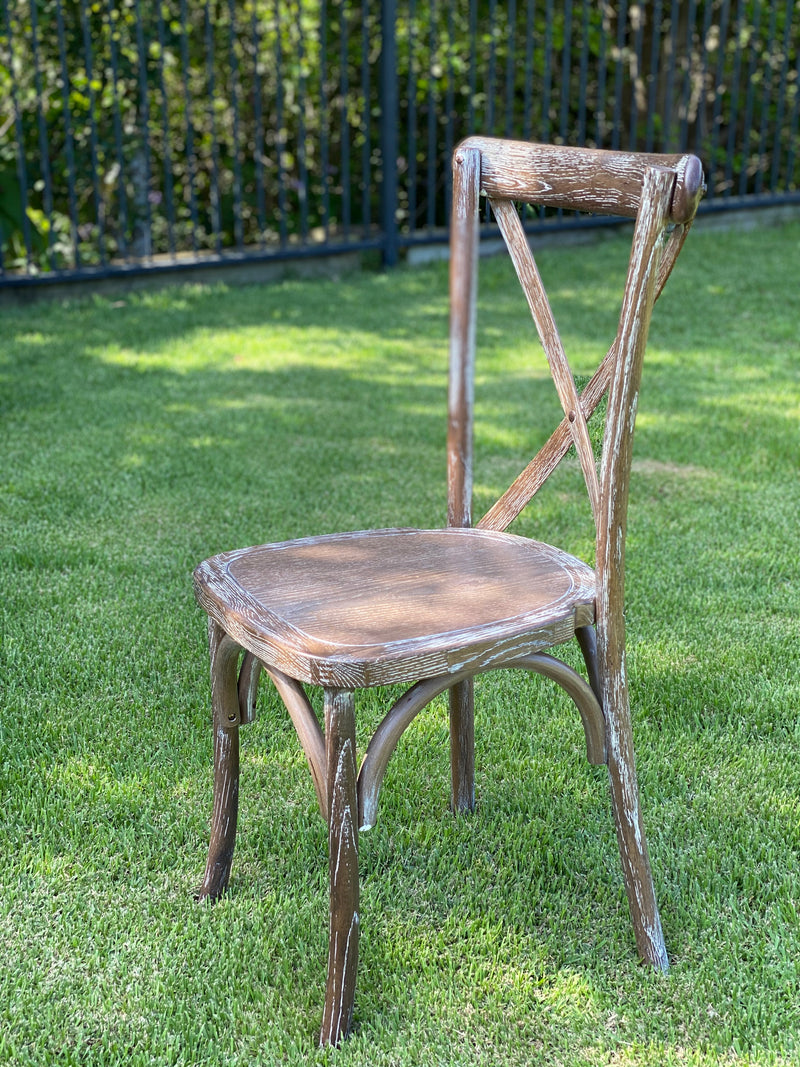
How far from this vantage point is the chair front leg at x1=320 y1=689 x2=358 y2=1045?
1.43 m

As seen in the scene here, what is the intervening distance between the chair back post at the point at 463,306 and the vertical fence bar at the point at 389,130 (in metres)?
5.24

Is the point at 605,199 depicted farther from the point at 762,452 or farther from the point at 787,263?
the point at 787,263

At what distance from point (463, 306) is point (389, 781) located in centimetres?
90

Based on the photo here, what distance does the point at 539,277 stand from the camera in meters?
1.73

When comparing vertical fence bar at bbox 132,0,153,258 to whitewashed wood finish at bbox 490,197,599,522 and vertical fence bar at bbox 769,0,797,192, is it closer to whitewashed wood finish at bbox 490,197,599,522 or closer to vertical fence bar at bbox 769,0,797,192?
vertical fence bar at bbox 769,0,797,192

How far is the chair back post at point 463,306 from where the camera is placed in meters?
1.77

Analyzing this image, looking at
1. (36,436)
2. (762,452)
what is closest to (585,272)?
(762,452)

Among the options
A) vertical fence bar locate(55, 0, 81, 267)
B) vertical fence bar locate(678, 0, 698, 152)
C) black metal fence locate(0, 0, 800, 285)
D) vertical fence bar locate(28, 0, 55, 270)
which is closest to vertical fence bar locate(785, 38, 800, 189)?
black metal fence locate(0, 0, 800, 285)

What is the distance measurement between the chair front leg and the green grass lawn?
6 cm

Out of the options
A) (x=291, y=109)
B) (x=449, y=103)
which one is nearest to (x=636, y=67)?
(x=449, y=103)

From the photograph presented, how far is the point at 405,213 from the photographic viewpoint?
8438 mm

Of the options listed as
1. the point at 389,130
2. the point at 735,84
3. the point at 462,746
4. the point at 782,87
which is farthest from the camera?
the point at 782,87

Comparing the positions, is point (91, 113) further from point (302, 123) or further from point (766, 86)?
point (766, 86)

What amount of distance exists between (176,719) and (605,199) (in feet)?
4.37
